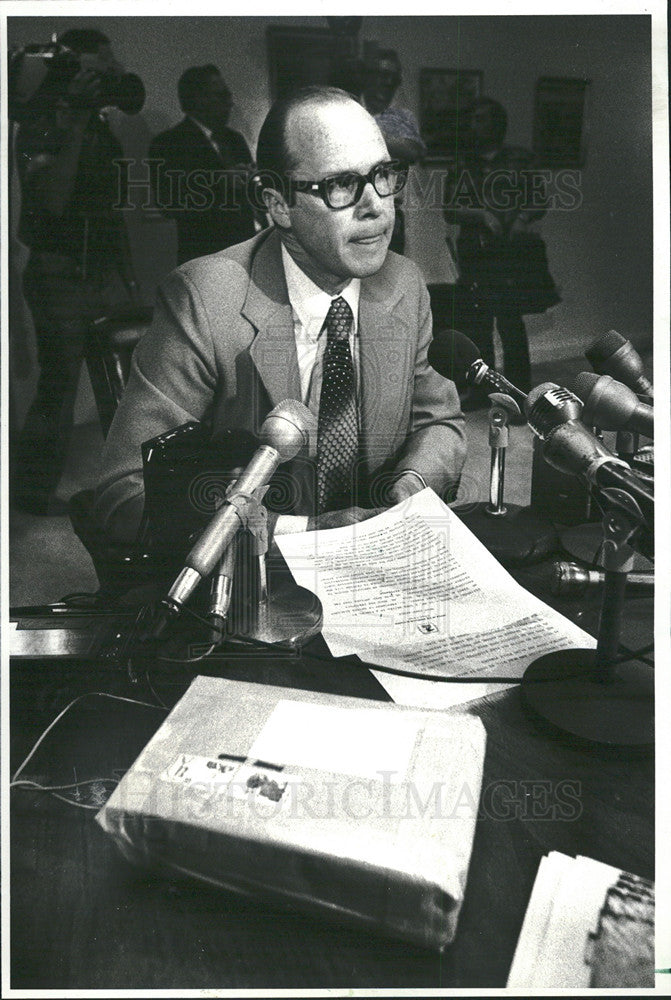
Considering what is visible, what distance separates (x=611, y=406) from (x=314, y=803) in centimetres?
52

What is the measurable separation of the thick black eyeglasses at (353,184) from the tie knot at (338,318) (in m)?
0.10

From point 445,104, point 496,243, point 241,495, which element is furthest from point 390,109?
point 241,495

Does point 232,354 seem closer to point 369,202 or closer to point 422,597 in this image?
point 369,202

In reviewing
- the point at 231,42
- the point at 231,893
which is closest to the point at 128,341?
the point at 231,42

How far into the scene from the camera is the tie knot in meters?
0.90

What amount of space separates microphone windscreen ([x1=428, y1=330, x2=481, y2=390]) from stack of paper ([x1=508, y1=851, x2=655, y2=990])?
0.49 meters

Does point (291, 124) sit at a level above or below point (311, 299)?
above

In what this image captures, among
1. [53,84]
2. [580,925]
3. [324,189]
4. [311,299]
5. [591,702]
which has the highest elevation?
[53,84]

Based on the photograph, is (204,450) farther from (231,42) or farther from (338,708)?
(231,42)

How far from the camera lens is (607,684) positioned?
0.86m

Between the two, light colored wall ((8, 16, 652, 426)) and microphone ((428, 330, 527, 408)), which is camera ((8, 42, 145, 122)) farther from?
microphone ((428, 330, 527, 408))

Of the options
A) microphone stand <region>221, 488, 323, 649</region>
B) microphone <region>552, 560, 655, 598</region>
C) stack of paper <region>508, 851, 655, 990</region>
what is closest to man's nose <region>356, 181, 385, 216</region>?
microphone stand <region>221, 488, 323, 649</region>

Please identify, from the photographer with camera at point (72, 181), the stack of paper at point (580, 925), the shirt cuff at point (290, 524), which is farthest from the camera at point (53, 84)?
the stack of paper at point (580, 925)

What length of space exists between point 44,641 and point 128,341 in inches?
13.5
